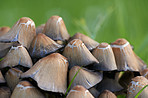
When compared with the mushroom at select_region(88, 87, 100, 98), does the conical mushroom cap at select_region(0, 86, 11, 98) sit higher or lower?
higher

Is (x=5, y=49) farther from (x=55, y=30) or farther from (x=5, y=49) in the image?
(x=55, y=30)

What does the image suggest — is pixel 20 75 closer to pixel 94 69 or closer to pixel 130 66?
pixel 94 69

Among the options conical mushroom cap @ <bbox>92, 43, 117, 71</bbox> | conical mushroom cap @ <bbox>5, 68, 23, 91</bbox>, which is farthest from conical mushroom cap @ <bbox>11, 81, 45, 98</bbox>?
conical mushroom cap @ <bbox>92, 43, 117, 71</bbox>

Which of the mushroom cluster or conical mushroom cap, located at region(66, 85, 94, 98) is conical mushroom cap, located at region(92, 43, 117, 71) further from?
conical mushroom cap, located at region(66, 85, 94, 98)

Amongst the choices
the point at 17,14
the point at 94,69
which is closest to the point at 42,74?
the point at 94,69

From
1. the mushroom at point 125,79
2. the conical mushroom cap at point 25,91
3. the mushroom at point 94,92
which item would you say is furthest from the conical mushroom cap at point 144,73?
the conical mushroom cap at point 25,91

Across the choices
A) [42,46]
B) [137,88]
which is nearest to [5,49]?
[42,46]

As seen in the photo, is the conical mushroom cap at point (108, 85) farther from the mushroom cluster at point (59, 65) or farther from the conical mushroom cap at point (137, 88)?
the conical mushroom cap at point (137, 88)
